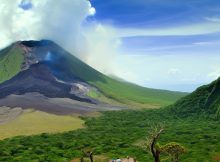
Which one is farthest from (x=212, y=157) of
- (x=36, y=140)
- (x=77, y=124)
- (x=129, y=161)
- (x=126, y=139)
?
(x=77, y=124)

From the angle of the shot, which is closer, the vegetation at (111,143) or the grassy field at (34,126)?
the vegetation at (111,143)

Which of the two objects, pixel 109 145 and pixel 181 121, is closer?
pixel 109 145

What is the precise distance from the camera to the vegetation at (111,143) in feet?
377

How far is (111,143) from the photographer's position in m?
138

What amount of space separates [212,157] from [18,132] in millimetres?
81633

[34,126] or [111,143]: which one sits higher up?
[34,126]

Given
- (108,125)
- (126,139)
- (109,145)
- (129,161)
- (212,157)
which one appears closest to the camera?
(129,161)

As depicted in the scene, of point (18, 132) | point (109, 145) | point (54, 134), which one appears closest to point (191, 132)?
point (109, 145)

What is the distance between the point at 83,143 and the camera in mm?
137500

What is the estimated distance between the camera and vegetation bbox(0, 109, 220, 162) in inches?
4523

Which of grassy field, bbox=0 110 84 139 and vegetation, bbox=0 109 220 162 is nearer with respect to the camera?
vegetation, bbox=0 109 220 162

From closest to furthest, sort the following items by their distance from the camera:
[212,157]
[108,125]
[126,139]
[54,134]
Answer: [212,157] → [126,139] → [54,134] → [108,125]

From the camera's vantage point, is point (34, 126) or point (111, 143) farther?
point (34, 126)

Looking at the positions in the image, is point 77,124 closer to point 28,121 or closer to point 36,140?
point 28,121
